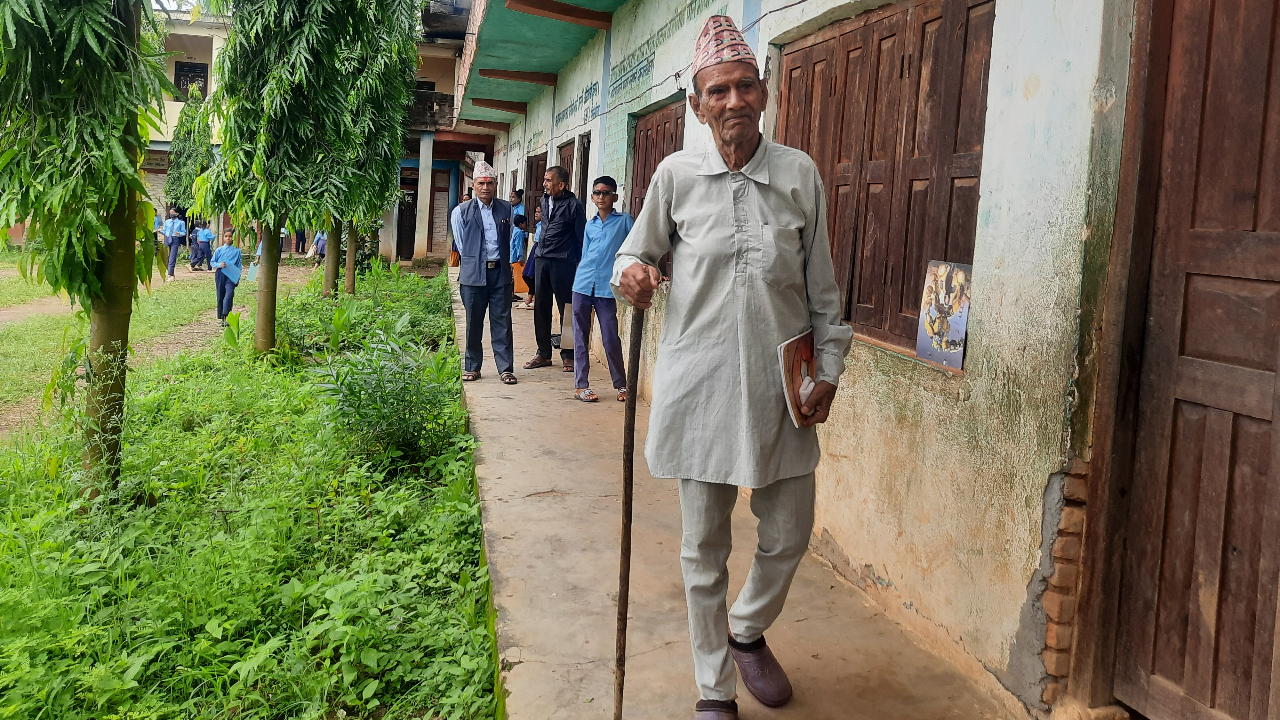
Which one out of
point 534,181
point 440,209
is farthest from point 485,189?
point 440,209

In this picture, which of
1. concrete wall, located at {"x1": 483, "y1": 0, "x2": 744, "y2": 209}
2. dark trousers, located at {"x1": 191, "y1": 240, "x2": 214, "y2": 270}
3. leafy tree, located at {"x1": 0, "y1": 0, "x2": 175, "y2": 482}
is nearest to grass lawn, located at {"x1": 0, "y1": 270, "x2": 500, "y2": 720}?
leafy tree, located at {"x1": 0, "y1": 0, "x2": 175, "y2": 482}

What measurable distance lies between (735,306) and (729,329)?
6 centimetres

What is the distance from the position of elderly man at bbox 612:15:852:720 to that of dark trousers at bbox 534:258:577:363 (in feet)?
17.2

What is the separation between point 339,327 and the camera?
9336 mm

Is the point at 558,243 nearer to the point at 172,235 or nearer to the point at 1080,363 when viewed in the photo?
the point at 1080,363

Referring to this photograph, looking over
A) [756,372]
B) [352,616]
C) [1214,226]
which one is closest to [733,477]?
[756,372]

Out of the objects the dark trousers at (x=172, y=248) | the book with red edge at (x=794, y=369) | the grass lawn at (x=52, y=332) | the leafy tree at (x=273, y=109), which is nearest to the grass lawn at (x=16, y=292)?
the grass lawn at (x=52, y=332)

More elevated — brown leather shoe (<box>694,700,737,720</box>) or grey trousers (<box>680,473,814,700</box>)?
grey trousers (<box>680,473,814,700</box>)

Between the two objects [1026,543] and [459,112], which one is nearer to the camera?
[1026,543]

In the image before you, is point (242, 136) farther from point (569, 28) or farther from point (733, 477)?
point (733, 477)

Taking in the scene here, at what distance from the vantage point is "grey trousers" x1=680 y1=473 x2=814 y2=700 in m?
2.36

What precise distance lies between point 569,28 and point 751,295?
326 inches

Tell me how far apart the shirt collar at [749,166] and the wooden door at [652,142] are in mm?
3852

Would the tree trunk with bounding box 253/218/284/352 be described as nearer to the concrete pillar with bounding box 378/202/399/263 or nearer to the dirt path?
the dirt path
